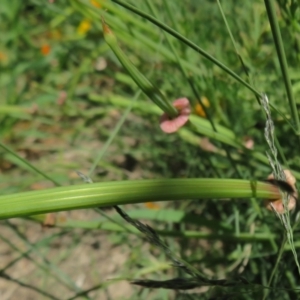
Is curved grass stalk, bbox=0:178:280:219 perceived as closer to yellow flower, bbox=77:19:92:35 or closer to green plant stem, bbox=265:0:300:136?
green plant stem, bbox=265:0:300:136

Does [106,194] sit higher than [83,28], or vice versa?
[106,194]

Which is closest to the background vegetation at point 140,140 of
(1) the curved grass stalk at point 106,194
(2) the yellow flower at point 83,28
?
(2) the yellow flower at point 83,28

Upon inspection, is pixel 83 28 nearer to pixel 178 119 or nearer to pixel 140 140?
pixel 140 140

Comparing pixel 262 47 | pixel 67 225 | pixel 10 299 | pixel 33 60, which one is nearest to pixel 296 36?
pixel 262 47

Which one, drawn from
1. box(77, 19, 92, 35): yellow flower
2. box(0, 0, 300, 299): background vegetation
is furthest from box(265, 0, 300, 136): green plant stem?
box(77, 19, 92, 35): yellow flower

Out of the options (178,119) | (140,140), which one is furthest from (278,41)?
(140,140)

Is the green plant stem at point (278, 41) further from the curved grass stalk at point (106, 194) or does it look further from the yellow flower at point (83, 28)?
the yellow flower at point (83, 28)

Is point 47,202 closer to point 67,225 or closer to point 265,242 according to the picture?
point 67,225
